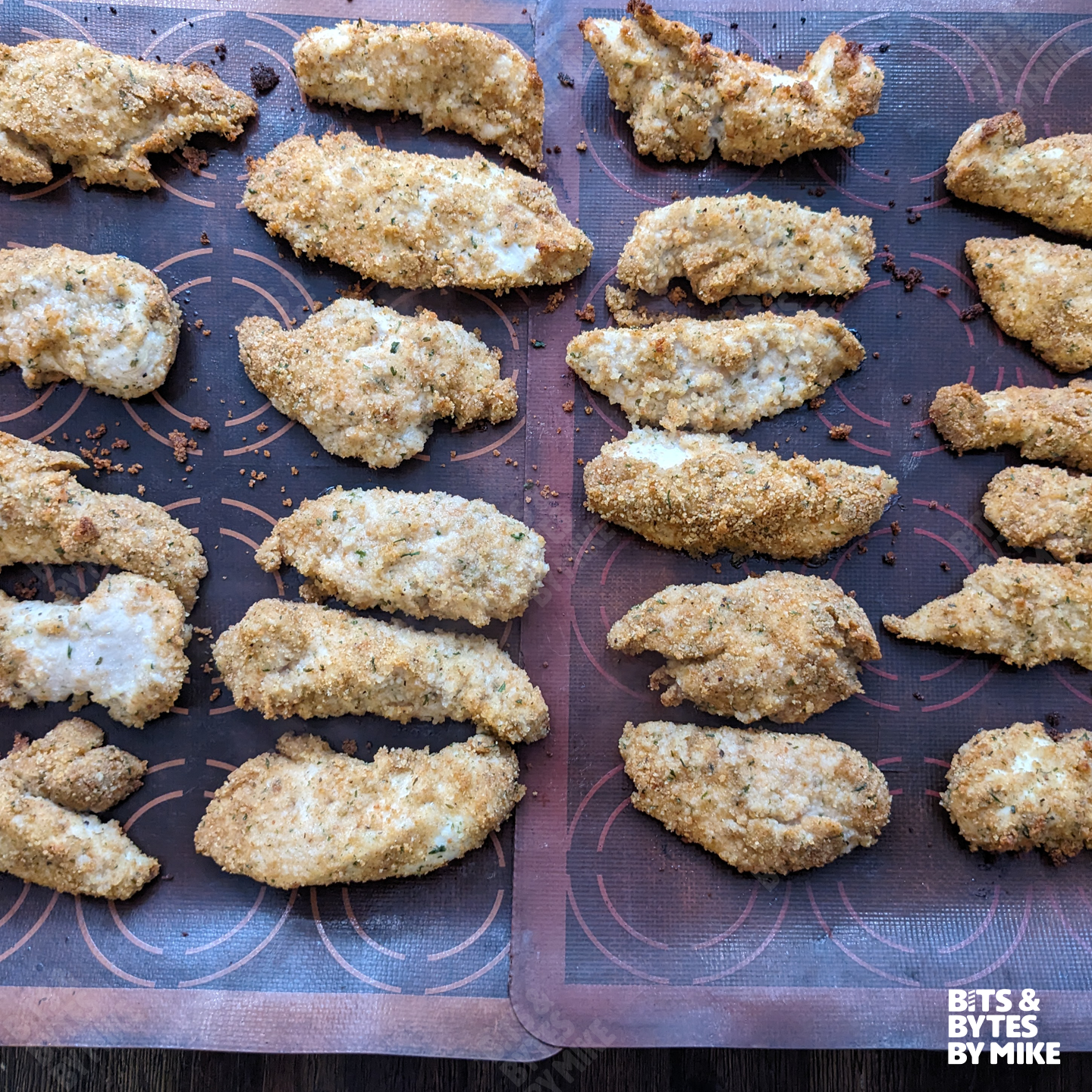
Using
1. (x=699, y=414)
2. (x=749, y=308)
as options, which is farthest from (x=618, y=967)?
(x=749, y=308)

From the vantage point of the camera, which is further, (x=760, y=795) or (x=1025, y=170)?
(x=1025, y=170)

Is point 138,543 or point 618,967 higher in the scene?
point 138,543

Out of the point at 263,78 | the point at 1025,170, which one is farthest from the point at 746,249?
the point at 263,78

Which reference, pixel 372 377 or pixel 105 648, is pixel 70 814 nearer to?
pixel 105 648

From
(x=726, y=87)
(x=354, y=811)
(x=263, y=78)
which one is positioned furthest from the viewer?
(x=263, y=78)

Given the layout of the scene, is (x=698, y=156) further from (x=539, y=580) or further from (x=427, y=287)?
(x=539, y=580)

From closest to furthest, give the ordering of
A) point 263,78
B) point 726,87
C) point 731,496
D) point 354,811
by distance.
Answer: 1. point 354,811
2. point 731,496
3. point 726,87
4. point 263,78

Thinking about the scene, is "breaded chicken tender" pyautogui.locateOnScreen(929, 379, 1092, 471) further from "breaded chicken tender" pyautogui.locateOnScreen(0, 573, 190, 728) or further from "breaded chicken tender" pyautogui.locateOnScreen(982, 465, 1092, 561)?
"breaded chicken tender" pyautogui.locateOnScreen(0, 573, 190, 728)

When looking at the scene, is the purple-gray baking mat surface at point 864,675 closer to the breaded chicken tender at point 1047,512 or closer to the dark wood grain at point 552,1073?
the breaded chicken tender at point 1047,512
